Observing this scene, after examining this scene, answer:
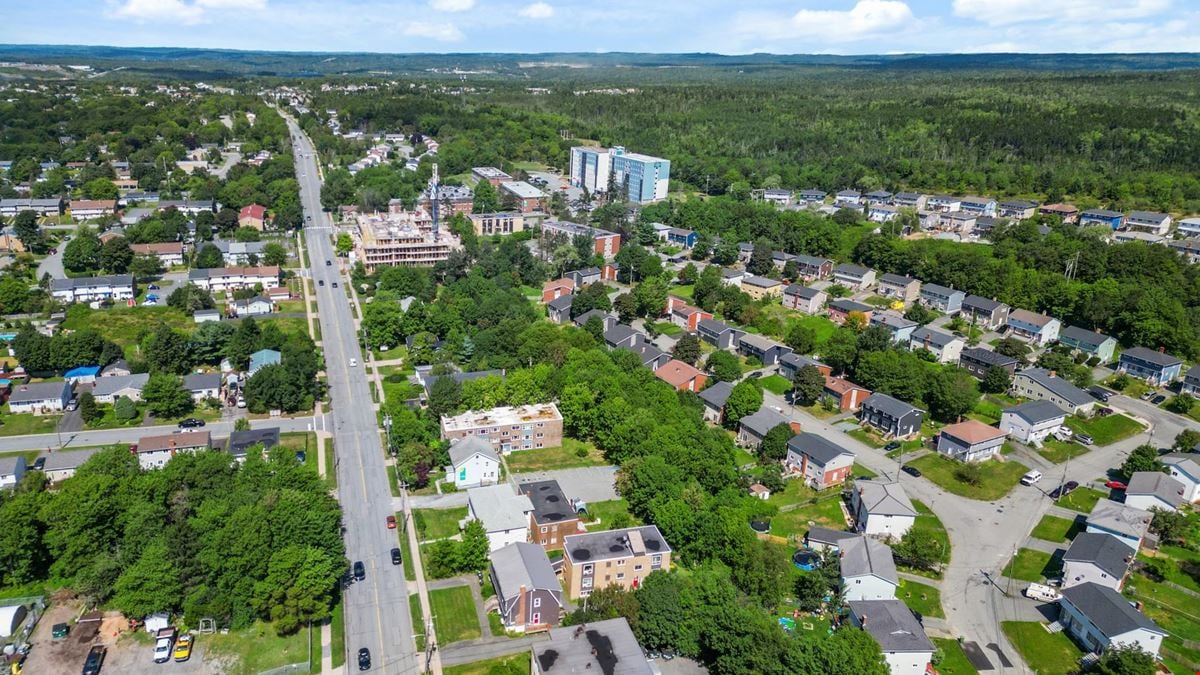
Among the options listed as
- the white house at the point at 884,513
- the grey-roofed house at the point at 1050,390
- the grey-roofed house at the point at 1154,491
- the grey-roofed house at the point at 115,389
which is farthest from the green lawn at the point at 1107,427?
the grey-roofed house at the point at 115,389

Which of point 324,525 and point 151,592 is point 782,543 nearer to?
point 324,525

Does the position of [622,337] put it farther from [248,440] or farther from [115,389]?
[115,389]

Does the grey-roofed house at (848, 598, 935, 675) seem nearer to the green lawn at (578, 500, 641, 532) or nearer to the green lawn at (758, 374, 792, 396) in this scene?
the green lawn at (578, 500, 641, 532)

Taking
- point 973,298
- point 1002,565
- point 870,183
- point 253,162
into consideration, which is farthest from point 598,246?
point 253,162

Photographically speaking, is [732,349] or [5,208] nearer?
[732,349]

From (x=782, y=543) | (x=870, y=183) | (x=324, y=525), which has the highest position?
(x=870, y=183)

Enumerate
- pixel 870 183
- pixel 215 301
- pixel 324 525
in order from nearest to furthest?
pixel 324 525 → pixel 215 301 → pixel 870 183
